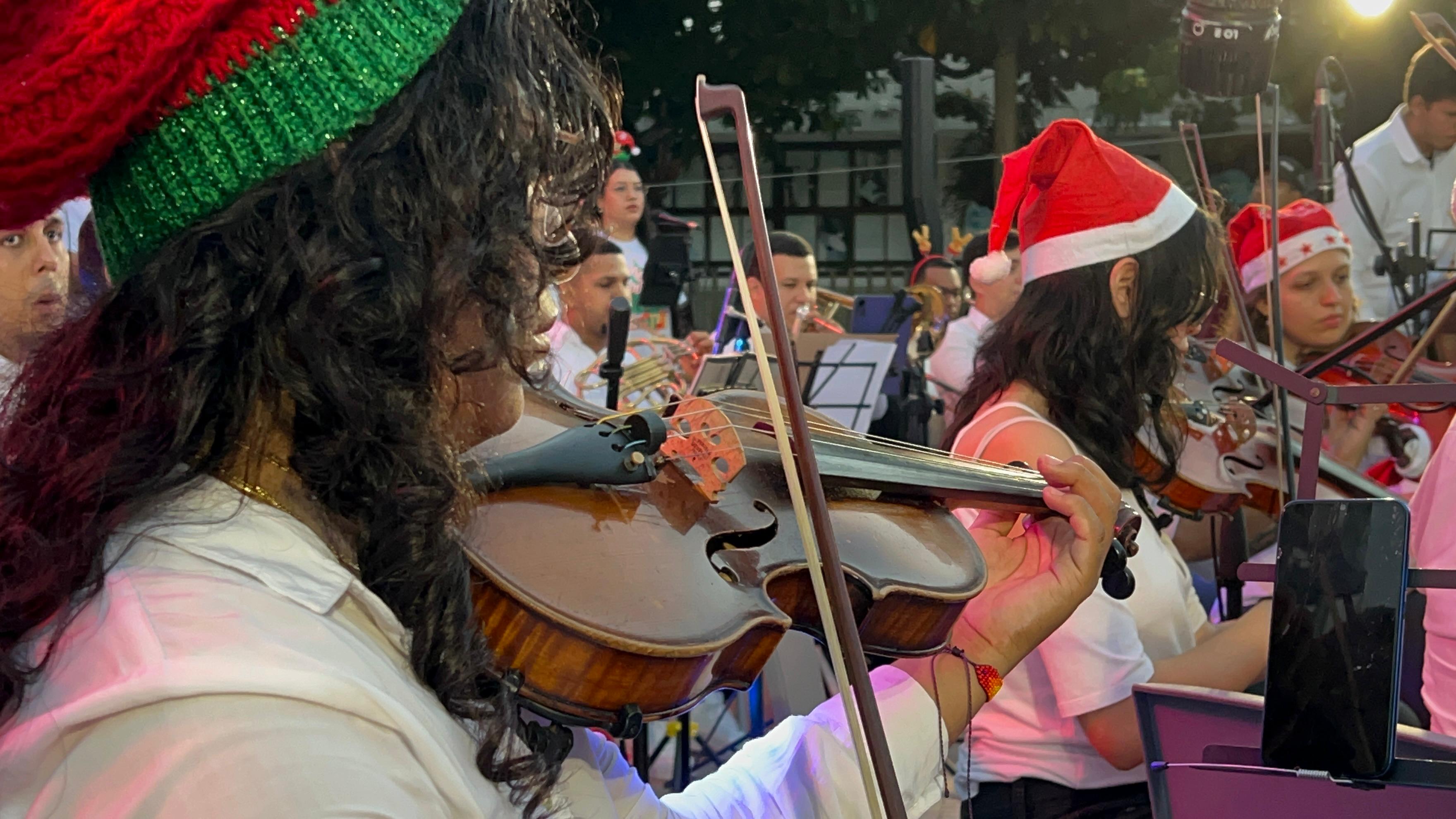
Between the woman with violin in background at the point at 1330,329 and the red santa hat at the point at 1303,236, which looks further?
the red santa hat at the point at 1303,236

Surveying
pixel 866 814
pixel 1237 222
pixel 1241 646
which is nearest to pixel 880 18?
pixel 1237 222

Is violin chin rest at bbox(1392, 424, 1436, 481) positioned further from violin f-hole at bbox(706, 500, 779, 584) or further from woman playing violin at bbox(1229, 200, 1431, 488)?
violin f-hole at bbox(706, 500, 779, 584)

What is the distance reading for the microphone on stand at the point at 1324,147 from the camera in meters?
4.37

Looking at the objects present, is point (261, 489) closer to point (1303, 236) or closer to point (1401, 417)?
point (1401, 417)

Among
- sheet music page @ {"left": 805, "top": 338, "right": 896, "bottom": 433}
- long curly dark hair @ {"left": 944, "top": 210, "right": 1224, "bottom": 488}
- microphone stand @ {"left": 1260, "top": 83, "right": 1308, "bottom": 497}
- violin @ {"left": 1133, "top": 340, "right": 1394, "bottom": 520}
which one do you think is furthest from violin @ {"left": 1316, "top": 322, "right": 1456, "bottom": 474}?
sheet music page @ {"left": 805, "top": 338, "right": 896, "bottom": 433}

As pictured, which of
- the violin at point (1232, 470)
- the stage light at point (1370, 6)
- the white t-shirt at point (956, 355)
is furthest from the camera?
the white t-shirt at point (956, 355)

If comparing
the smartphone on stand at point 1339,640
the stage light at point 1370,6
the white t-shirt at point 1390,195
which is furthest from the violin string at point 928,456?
the stage light at point 1370,6

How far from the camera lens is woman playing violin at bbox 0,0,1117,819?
64cm

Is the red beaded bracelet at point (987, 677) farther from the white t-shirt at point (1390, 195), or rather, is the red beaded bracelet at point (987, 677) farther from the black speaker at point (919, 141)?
the black speaker at point (919, 141)

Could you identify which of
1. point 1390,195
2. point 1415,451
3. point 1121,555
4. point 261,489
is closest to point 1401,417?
point 1415,451

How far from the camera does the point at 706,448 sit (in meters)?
1.19

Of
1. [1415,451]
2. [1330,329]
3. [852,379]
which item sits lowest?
[852,379]

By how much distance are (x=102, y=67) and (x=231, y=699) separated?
346 mm

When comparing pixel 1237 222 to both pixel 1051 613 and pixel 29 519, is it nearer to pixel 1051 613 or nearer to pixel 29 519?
pixel 1051 613
